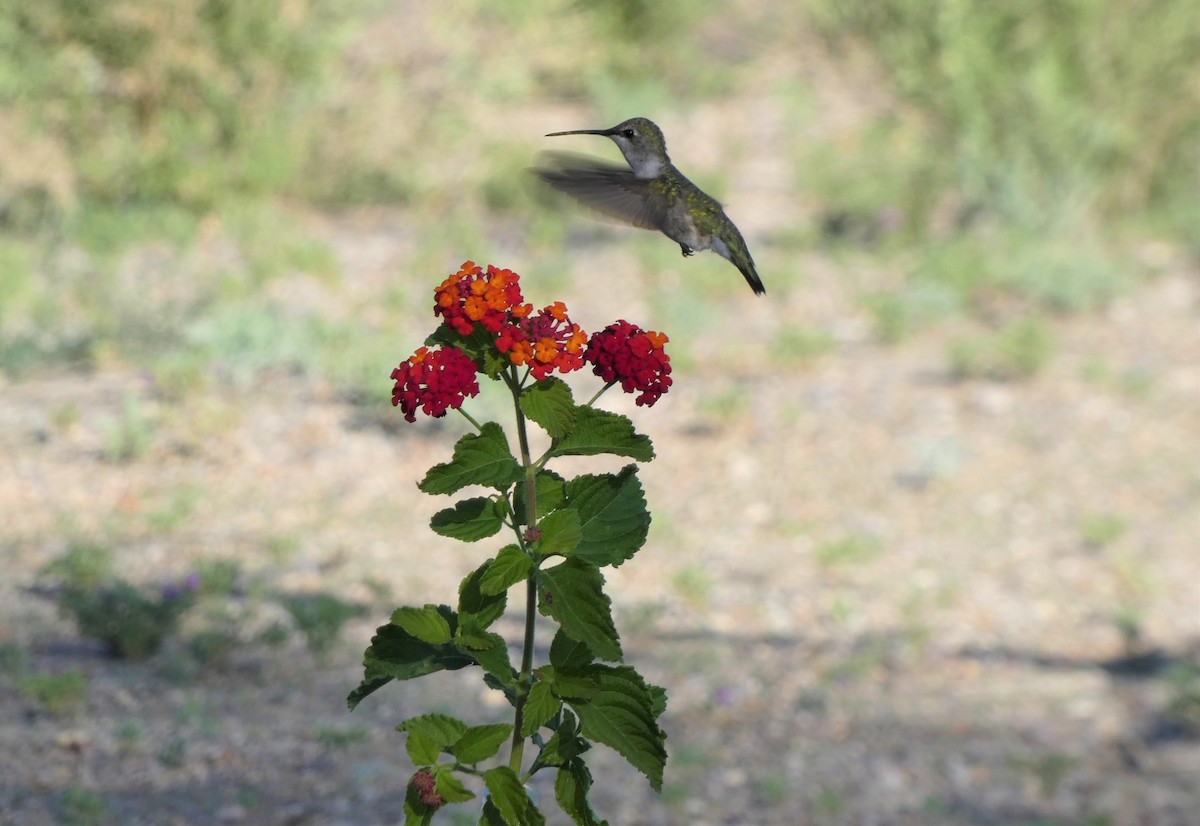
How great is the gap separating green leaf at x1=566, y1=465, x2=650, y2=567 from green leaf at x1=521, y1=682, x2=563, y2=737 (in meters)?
0.20

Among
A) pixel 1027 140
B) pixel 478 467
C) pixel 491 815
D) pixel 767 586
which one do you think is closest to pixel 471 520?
pixel 478 467

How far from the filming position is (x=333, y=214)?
8.37 meters

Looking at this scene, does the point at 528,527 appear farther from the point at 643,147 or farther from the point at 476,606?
the point at 643,147

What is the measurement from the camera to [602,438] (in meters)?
2.04

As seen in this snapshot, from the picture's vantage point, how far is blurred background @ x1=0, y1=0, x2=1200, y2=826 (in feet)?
13.1

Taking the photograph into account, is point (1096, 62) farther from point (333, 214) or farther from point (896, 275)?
point (333, 214)

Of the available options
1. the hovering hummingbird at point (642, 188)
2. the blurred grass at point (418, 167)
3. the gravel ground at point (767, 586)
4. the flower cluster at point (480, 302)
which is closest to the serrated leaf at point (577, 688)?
the flower cluster at point (480, 302)

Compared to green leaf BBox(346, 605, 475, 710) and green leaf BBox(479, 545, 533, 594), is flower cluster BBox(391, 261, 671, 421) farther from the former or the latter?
green leaf BBox(346, 605, 475, 710)

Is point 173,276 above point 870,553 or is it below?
above

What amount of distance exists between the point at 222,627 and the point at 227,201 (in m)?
4.03

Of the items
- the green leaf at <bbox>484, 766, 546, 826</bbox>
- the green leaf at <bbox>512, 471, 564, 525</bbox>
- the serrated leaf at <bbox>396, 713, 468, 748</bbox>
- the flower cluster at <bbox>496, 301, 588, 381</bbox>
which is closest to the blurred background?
the serrated leaf at <bbox>396, 713, 468, 748</bbox>

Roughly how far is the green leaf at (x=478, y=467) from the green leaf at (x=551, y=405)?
0.06 m

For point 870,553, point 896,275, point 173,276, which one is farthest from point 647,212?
point 896,275

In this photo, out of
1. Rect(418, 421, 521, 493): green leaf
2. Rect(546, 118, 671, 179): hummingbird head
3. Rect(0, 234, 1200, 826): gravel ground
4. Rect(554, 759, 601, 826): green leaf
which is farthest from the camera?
Rect(0, 234, 1200, 826): gravel ground
